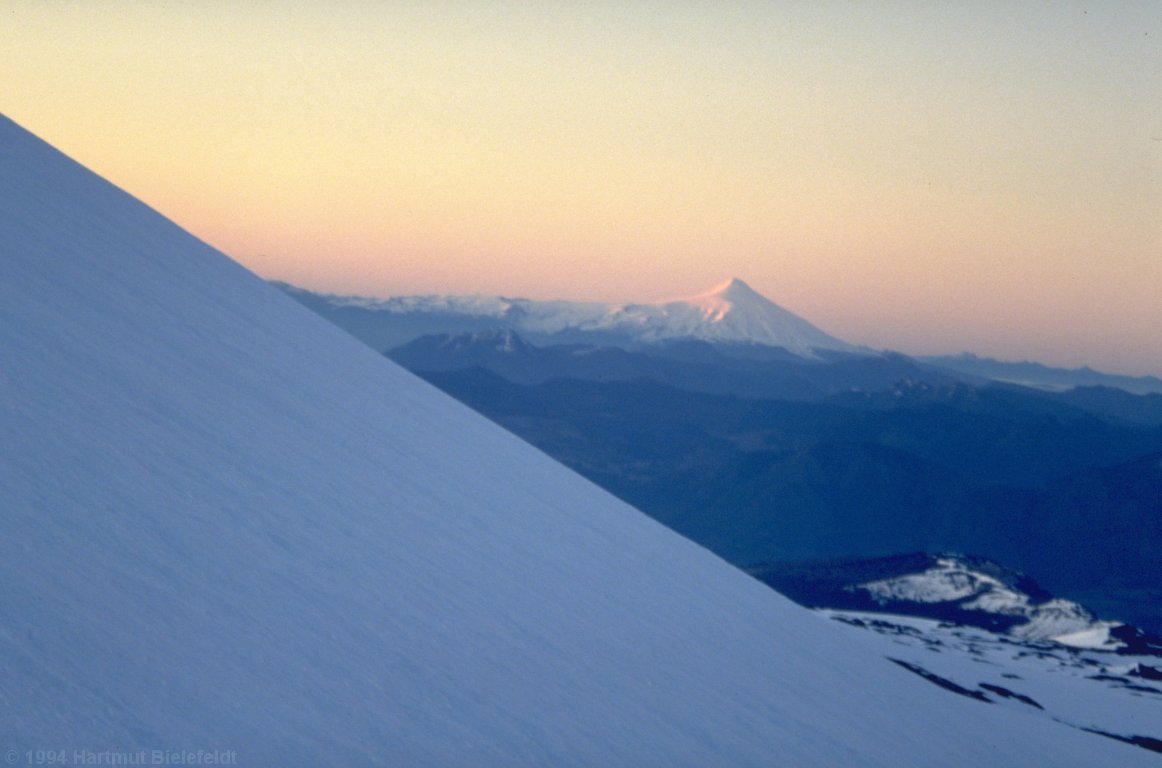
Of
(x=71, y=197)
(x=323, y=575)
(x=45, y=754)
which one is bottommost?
(x=45, y=754)

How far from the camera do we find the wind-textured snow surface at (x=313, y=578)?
4.98 metres

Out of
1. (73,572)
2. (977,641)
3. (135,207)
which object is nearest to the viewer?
(73,572)

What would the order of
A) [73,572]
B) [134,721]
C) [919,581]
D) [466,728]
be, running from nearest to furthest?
[134,721] < [73,572] < [466,728] < [919,581]

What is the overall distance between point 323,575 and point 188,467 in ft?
4.73

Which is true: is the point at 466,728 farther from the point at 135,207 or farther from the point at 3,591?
the point at 135,207

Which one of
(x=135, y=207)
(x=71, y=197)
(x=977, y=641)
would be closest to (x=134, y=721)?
(x=71, y=197)

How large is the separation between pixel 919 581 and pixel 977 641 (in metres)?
54.6

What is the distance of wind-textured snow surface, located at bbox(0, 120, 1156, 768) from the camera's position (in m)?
4.98

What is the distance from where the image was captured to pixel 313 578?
262 inches

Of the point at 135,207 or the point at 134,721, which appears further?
the point at 135,207

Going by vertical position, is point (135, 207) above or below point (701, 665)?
above

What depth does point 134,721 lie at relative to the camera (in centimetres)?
442

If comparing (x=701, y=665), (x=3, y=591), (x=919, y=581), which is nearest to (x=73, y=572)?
(x=3, y=591)

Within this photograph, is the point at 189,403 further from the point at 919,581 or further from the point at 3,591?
the point at 919,581
